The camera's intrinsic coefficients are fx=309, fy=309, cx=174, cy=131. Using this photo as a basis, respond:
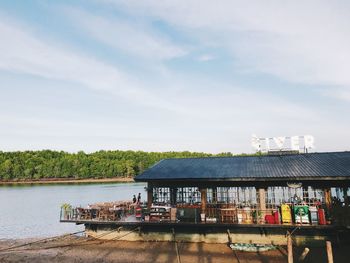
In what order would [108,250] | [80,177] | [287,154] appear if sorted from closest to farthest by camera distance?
[108,250] < [287,154] < [80,177]

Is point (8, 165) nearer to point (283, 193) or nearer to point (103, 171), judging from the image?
point (103, 171)

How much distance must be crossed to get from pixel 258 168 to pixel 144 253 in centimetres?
975

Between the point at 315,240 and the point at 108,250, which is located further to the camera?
the point at 108,250

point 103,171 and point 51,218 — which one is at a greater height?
point 103,171

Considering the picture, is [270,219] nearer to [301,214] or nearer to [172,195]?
[301,214]

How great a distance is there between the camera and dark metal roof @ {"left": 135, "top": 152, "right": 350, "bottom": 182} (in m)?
20.0

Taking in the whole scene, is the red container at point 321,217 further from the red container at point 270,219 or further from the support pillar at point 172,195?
the support pillar at point 172,195

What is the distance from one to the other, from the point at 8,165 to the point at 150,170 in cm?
11548

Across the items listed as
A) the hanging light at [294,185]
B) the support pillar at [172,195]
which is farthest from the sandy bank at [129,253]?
the hanging light at [294,185]

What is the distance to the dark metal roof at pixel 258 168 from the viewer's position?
1995 cm

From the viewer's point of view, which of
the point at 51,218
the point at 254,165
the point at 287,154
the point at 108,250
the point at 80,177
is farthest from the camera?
the point at 80,177

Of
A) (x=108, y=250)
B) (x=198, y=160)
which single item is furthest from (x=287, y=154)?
(x=108, y=250)

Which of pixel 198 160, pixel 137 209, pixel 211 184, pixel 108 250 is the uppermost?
pixel 198 160

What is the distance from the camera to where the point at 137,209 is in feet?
77.4
